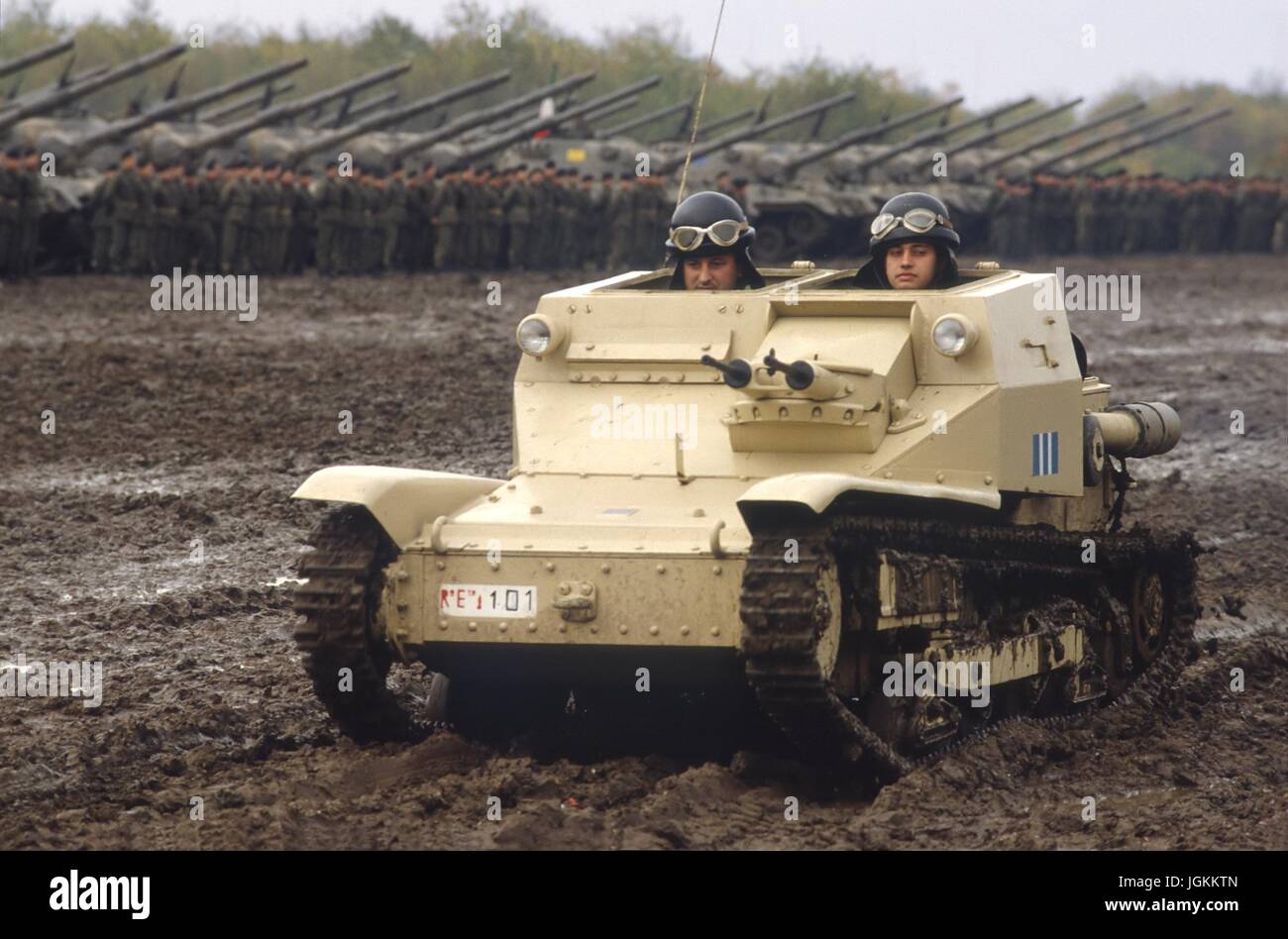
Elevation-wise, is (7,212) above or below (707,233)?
above

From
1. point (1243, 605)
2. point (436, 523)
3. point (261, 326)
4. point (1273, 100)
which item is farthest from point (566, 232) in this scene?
point (1273, 100)

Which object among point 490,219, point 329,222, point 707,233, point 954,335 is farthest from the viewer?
point 490,219

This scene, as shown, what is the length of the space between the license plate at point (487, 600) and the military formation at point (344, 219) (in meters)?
21.1

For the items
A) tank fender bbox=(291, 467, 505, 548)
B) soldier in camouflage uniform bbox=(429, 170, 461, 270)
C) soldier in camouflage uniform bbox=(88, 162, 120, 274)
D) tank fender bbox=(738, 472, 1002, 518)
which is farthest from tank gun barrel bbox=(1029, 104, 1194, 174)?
tank fender bbox=(738, 472, 1002, 518)

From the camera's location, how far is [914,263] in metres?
9.85

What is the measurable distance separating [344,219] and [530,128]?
6924 mm

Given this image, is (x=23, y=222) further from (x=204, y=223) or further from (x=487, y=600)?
(x=487, y=600)

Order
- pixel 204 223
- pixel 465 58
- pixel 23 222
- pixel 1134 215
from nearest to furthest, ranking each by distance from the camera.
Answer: pixel 23 222, pixel 204 223, pixel 1134 215, pixel 465 58

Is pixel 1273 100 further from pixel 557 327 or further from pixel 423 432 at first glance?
pixel 557 327

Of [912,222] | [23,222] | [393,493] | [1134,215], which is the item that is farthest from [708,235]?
[1134,215]

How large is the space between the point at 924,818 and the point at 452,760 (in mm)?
1819

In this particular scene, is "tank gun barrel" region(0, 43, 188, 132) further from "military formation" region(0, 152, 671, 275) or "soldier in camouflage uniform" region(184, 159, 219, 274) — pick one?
"soldier in camouflage uniform" region(184, 159, 219, 274)

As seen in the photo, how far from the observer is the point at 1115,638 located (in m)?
10.4
